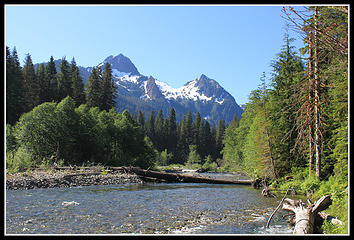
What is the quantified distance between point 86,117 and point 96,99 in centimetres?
1864

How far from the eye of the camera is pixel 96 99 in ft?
175

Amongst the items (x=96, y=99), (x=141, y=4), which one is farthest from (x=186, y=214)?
(x=96, y=99)

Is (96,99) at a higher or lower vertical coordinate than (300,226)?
higher

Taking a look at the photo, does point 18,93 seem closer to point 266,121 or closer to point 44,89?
point 44,89

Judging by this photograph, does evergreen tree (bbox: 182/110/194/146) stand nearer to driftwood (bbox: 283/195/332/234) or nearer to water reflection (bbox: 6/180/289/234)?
water reflection (bbox: 6/180/289/234)

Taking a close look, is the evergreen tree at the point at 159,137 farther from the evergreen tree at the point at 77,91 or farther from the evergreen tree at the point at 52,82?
the evergreen tree at the point at 52,82

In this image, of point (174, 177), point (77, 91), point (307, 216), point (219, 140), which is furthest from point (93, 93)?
point (219, 140)

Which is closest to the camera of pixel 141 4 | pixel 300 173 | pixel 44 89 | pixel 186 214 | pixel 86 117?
pixel 141 4

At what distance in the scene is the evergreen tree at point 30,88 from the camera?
46.5 metres

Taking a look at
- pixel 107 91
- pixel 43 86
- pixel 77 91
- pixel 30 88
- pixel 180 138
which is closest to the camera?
pixel 30 88

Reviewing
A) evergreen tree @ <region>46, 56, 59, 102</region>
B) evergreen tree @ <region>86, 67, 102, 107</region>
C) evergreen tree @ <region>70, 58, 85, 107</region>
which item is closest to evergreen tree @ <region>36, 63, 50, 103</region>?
evergreen tree @ <region>46, 56, 59, 102</region>

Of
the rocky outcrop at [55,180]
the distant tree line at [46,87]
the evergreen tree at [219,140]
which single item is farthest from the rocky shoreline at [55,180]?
the evergreen tree at [219,140]

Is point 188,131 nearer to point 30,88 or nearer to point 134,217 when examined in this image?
point 30,88

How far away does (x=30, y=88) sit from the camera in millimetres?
48344
